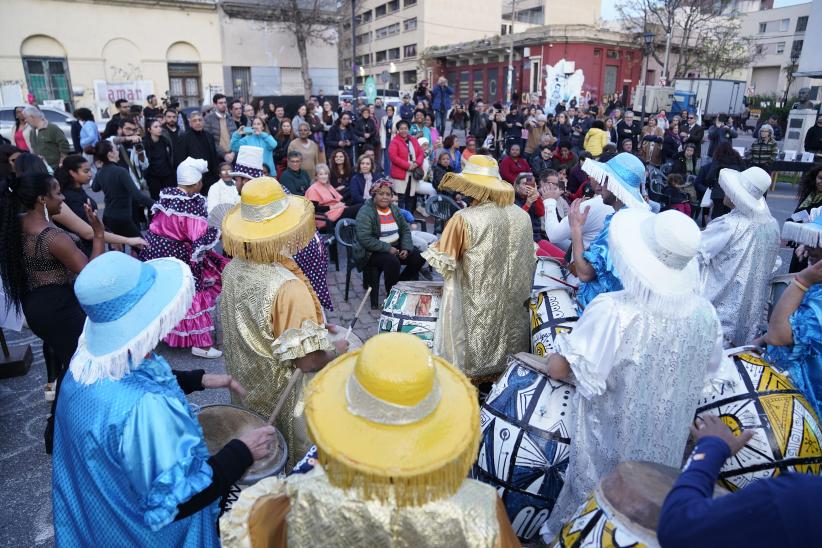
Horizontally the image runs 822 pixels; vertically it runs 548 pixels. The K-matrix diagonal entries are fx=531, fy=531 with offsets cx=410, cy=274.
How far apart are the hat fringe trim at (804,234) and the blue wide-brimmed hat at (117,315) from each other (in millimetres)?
3441

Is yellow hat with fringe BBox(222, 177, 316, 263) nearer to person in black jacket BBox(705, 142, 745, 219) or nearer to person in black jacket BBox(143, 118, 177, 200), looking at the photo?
person in black jacket BBox(143, 118, 177, 200)

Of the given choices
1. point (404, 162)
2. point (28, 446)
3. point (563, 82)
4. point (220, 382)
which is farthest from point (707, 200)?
point (563, 82)

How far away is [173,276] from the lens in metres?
2.00

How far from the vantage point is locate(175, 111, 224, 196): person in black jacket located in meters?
8.43

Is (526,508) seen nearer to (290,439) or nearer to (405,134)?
(290,439)

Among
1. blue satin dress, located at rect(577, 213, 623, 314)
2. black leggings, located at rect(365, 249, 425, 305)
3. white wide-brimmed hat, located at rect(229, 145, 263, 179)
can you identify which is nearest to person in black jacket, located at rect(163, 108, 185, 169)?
white wide-brimmed hat, located at rect(229, 145, 263, 179)

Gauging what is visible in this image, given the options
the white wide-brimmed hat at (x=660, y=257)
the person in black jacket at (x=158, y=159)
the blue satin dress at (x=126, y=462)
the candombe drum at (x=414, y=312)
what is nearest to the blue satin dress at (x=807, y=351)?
the white wide-brimmed hat at (x=660, y=257)

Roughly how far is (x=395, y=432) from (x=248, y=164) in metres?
5.02

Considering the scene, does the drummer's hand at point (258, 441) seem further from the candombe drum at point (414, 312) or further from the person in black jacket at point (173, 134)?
the person in black jacket at point (173, 134)

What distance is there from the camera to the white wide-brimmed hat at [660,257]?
2223 millimetres

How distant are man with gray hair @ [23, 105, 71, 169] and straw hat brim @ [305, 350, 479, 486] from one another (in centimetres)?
997

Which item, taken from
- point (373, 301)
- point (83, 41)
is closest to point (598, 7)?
point (83, 41)

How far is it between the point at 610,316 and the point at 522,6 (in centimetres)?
6111

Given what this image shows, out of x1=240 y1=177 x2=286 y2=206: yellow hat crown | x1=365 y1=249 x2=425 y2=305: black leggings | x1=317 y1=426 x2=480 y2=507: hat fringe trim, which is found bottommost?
x1=365 y1=249 x2=425 y2=305: black leggings
